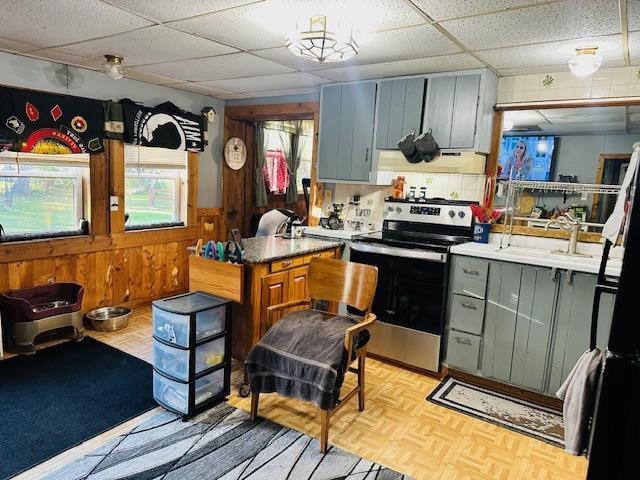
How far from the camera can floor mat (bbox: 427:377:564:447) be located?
2545 millimetres

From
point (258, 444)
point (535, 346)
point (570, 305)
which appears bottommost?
point (258, 444)

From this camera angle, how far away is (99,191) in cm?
383

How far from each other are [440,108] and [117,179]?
115 inches

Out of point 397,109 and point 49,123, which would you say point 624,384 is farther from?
point 49,123

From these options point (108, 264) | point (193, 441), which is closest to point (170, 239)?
point (108, 264)

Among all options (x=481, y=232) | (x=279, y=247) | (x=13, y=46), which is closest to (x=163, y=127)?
(x=13, y=46)

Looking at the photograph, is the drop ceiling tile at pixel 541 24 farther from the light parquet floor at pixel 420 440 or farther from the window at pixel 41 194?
the window at pixel 41 194

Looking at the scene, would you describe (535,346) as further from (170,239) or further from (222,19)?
(170,239)

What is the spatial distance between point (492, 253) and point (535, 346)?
667mm

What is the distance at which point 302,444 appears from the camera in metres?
2.28

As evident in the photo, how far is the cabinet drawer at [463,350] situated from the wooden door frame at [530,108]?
93cm

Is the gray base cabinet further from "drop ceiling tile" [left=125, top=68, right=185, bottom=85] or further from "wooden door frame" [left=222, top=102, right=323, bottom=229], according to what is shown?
"drop ceiling tile" [left=125, top=68, right=185, bottom=85]

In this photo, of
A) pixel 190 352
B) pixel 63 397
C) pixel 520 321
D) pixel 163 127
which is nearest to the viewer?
pixel 190 352

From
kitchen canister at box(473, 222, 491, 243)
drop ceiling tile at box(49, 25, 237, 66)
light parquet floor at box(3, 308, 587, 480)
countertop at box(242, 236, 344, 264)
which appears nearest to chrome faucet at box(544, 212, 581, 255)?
kitchen canister at box(473, 222, 491, 243)
